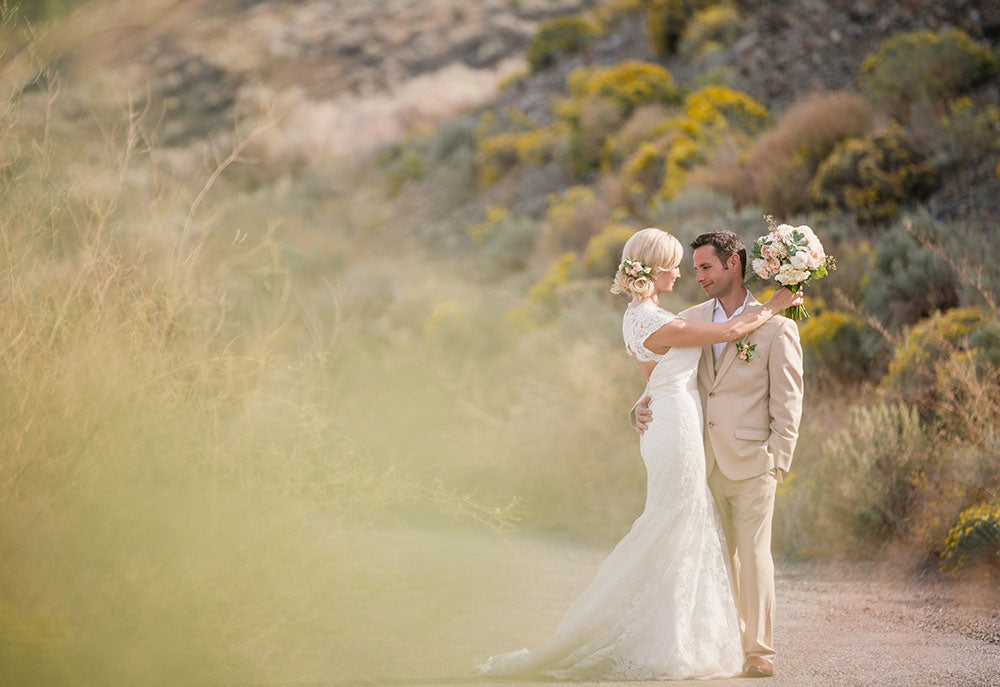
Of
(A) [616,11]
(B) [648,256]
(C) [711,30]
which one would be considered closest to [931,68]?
(C) [711,30]

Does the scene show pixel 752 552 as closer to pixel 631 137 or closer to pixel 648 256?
pixel 648 256

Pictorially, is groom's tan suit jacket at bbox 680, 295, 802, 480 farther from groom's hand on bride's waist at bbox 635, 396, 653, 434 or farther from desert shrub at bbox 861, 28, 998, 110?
desert shrub at bbox 861, 28, 998, 110

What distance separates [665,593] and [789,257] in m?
1.81

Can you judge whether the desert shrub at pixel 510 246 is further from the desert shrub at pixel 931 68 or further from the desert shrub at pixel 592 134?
the desert shrub at pixel 931 68

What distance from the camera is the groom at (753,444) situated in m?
5.61

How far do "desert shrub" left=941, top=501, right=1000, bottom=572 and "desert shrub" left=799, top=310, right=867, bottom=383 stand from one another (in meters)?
3.95

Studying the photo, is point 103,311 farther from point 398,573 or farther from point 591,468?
point 591,468

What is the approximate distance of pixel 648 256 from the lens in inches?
231

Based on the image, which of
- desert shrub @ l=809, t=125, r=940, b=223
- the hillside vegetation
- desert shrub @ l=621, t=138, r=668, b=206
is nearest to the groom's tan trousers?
the hillside vegetation

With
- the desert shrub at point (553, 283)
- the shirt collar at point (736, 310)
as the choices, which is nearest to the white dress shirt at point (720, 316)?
the shirt collar at point (736, 310)

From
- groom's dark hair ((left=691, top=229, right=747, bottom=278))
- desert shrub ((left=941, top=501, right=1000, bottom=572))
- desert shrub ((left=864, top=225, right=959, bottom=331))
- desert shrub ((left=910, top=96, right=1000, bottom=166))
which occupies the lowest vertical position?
desert shrub ((left=941, top=501, right=1000, bottom=572))

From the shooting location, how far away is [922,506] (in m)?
8.53

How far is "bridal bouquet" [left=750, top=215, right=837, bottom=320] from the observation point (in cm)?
563

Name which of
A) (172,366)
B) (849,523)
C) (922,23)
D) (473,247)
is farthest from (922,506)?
(473,247)
